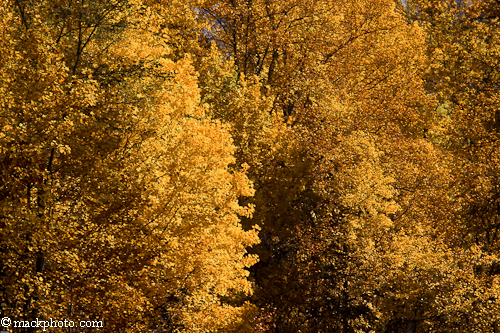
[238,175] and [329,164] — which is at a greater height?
[329,164]

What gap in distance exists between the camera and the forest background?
630 inches

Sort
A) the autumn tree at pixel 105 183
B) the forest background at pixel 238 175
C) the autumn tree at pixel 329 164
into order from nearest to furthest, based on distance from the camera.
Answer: the autumn tree at pixel 105 183 → the forest background at pixel 238 175 → the autumn tree at pixel 329 164

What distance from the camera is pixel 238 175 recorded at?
80.0 feet

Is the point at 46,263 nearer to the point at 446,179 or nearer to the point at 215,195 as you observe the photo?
the point at 215,195

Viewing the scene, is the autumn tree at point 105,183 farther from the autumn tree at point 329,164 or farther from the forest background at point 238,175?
the autumn tree at point 329,164

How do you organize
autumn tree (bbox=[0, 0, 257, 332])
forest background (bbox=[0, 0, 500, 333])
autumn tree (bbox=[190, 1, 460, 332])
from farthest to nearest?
autumn tree (bbox=[190, 1, 460, 332])
forest background (bbox=[0, 0, 500, 333])
autumn tree (bbox=[0, 0, 257, 332])

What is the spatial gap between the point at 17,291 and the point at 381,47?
32.2 metres

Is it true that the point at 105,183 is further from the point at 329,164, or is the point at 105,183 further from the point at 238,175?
the point at 329,164

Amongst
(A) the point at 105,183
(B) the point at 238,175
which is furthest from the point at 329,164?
(A) the point at 105,183

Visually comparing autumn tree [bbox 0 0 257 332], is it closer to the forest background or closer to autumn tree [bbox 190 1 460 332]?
the forest background

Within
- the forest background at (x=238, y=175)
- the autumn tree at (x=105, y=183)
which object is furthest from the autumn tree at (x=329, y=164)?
the autumn tree at (x=105, y=183)

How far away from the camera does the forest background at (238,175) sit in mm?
15992

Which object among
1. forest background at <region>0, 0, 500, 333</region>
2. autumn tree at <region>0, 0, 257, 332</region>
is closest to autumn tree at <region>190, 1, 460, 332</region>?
forest background at <region>0, 0, 500, 333</region>

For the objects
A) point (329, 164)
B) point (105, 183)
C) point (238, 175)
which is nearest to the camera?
point (105, 183)
